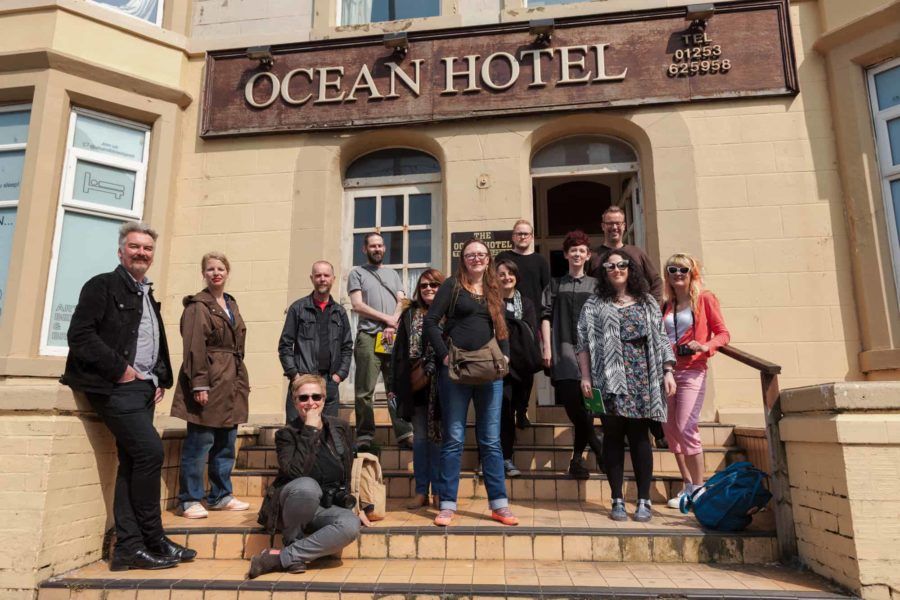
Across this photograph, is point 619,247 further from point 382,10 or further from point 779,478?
point 382,10

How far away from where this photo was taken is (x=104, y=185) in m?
6.45

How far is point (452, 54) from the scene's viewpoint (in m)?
6.67

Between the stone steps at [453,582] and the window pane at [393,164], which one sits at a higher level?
the window pane at [393,164]

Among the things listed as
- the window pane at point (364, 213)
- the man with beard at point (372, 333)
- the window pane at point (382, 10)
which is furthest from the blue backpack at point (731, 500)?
the window pane at point (382, 10)

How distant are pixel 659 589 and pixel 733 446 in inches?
95.8

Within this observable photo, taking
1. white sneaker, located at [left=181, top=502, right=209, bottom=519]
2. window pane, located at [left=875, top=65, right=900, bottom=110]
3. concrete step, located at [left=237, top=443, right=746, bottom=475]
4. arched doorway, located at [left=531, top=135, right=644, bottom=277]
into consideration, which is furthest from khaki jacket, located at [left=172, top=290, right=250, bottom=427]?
window pane, located at [left=875, top=65, right=900, bottom=110]

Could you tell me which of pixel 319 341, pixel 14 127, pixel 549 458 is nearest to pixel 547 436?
pixel 549 458

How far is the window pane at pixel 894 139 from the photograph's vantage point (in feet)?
18.4

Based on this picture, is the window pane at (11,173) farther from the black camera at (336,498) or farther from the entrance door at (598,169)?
the entrance door at (598,169)

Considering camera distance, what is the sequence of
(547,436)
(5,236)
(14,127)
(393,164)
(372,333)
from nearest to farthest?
(372,333) → (547,436) → (5,236) → (14,127) → (393,164)

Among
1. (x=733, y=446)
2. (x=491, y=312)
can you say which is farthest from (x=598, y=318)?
(x=733, y=446)

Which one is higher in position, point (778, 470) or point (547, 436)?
point (547, 436)

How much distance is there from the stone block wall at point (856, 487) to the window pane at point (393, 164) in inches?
191

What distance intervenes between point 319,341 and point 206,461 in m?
1.22
